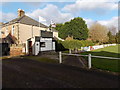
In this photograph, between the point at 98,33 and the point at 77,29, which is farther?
the point at 98,33

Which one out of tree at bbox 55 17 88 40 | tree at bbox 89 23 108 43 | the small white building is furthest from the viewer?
tree at bbox 89 23 108 43

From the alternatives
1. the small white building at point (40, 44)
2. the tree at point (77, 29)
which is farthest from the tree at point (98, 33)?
the small white building at point (40, 44)

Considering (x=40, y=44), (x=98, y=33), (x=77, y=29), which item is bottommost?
(x=40, y=44)

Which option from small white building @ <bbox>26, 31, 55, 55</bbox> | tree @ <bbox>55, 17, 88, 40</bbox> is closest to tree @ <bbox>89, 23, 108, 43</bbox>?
tree @ <bbox>55, 17, 88, 40</bbox>

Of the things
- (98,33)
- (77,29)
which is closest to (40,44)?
(77,29)

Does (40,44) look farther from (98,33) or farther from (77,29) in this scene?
(98,33)

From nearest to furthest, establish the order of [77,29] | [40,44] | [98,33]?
[40,44] < [77,29] < [98,33]

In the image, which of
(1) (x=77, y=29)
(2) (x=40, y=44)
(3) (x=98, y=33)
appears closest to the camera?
(2) (x=40, y=44)

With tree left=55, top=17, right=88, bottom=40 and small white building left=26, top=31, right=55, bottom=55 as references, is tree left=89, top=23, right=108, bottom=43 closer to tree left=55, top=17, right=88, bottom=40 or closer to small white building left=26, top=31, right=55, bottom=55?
tree left=55, top=17, right=88, bottom=40

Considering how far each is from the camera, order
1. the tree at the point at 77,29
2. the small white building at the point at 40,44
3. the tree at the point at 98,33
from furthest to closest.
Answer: the tree at the point at 98,33, the tree at the point at 77,29, the small white building at the point at 40,44

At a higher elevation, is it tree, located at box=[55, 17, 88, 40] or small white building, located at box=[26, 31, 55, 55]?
tree, located at box=[55, 17, 88, 40]

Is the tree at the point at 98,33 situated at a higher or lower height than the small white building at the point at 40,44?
higher

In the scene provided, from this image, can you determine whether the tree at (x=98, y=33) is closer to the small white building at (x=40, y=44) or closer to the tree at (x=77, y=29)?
the tree at (x=77, y=29)

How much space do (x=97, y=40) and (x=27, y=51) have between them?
39185 millimetres
